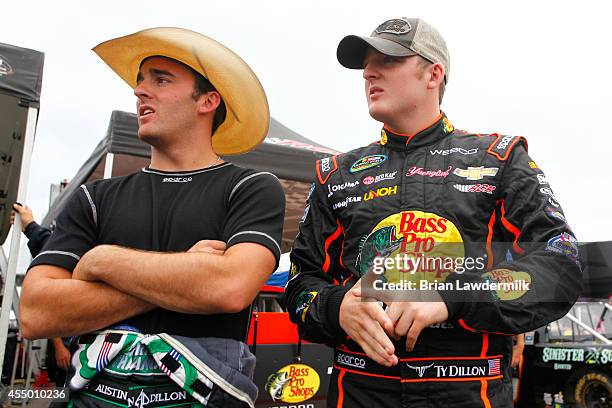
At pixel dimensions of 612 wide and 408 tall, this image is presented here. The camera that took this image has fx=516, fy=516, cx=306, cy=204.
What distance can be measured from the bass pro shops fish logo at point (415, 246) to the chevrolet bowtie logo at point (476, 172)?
18cm

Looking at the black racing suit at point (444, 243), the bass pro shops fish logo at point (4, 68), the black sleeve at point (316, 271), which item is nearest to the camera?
the black racing suit at point (444, 243)

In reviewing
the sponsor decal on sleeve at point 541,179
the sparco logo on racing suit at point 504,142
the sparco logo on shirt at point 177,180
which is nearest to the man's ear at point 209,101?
the sparco logo on shirt at point 177,180

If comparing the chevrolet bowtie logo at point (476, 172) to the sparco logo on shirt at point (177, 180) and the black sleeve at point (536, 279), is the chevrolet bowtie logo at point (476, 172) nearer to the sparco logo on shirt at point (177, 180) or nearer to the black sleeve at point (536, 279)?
the black sleeve at point (536, 279)

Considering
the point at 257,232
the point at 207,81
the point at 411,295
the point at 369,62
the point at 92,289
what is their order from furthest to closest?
Result: the point at 207,81 < the point at 369,62 < the point at 257,232 < the point at 92,289 < the point at 411,295

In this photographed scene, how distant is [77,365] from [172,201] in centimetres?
58

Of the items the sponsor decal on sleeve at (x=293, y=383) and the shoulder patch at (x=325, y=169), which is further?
the sponsor decal on sleeve at (x=293, y=383)

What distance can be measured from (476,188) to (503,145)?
0.19 m

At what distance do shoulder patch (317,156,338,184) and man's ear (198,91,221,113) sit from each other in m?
0.48

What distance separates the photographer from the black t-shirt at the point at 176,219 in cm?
163

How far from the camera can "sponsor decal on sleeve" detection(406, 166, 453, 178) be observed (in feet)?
5.79

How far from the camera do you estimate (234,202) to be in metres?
1.75

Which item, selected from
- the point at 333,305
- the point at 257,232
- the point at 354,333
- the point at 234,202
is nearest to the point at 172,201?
the point at 234,202

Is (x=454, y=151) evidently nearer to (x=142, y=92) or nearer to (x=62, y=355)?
(x=142, y=92)

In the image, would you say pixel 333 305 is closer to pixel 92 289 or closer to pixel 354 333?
pixel 354 333
